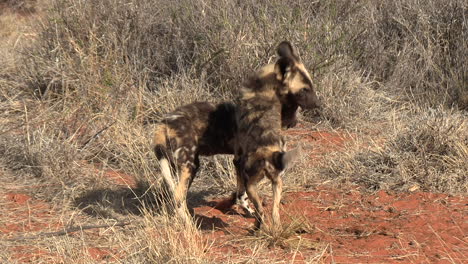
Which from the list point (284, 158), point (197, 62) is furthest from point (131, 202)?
point (197, 62)

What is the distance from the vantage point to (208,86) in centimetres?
841

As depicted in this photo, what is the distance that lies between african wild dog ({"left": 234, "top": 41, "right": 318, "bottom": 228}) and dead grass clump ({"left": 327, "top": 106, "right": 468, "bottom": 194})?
4.33ft

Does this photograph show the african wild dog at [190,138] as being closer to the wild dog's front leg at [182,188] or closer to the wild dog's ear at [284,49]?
the wild dog's front leg at [182,188]

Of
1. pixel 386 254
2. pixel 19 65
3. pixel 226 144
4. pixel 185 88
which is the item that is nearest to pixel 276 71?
pixel 226 144

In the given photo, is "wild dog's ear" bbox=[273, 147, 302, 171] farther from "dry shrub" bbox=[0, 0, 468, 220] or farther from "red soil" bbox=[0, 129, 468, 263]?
"dry shrub" bbox=[0, 0, 468, 220]

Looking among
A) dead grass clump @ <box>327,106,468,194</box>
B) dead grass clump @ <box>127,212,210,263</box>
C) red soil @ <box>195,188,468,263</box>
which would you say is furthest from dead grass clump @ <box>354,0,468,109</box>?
dead grass clump @ <box>127,212,210,263</box>

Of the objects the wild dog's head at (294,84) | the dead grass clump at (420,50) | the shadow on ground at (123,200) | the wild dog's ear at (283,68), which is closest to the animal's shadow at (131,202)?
the shadow on ground at (123,200)

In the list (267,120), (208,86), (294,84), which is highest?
(294,84)

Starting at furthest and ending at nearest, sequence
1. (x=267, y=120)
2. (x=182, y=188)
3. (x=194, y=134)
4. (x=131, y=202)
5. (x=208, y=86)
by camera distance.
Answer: (x=208, y=86) < (x=131, y=202) < (x=194, y=134) < (x=182, y=188) < (x=267, y=120)

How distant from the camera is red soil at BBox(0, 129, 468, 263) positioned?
186 inches

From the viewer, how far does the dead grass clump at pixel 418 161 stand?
A: 613cm

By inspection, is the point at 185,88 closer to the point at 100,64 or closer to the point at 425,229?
the point at 100,64

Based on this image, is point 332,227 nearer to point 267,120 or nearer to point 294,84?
point 267,120

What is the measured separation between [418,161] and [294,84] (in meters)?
1.68
